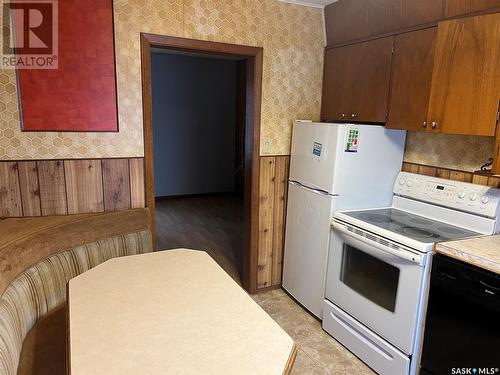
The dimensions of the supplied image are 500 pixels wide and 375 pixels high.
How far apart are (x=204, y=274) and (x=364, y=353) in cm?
140

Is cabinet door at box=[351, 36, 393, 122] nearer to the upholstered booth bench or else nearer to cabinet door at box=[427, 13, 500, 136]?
cabinet door at box=[427, 13, 500, 136]

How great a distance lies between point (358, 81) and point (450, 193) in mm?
1067

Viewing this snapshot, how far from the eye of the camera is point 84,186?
93.5 inches

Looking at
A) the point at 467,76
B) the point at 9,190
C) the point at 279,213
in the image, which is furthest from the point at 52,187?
the point at 467,76

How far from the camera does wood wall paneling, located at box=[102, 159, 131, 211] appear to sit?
2.43 m

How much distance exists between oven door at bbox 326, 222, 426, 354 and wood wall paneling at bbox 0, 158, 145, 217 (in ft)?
4.94

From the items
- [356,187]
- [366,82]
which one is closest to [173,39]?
[366,82]

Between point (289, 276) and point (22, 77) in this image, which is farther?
point (289, 276)

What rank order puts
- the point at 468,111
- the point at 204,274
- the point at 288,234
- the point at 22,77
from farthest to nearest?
1. the point at 288,234
2. the point at 22,77
3. the point at 468,111
4. the point at 204,274

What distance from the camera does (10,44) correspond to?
205 cm

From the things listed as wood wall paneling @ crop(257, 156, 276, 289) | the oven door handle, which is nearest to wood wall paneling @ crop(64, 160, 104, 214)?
wood wall paneling @ crop(257, 156, 276, 289)

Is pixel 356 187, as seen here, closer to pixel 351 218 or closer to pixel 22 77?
pixel 351 218

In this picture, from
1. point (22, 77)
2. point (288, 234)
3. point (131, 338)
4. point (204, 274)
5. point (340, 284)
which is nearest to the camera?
point (131, 338)

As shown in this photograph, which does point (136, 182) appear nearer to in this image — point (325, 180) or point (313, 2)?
point (325, 180)
